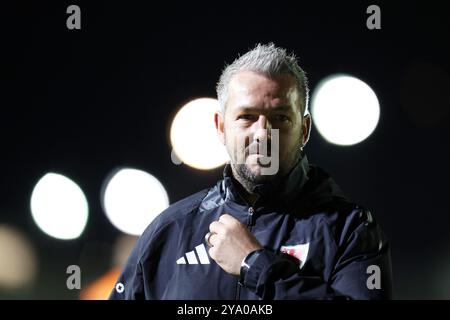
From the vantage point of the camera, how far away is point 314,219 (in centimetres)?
169

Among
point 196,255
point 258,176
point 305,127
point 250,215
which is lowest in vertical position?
point 196,255

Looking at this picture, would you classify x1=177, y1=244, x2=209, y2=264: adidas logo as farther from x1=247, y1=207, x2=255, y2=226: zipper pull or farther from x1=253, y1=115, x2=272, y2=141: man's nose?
x1=253, y1=115, x2=272, y2=141: man's nose

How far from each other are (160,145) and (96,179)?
1.47ft

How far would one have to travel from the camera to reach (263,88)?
68.0 inches

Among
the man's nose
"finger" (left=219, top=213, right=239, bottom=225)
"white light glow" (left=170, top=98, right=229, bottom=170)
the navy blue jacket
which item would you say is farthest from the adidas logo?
"white light glow" (left=170, top=98, right=229, bottom=170)

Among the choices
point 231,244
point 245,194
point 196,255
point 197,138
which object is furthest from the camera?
point 197,138

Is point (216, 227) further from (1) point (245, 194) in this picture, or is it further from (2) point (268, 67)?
(2) point (268, 67)

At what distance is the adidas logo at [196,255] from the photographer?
170 centimetres

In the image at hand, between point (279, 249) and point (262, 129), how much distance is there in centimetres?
35

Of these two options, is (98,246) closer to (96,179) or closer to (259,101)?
(96,179)

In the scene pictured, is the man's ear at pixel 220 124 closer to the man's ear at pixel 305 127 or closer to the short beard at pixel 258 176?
the short beard at pixel 258 176

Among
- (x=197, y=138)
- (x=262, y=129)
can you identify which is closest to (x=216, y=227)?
(x=262, y=129)

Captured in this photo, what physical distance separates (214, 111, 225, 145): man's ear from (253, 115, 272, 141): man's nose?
0.66ft

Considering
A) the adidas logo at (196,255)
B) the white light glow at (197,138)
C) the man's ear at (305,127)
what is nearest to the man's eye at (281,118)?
the man's ear at (305,127)
